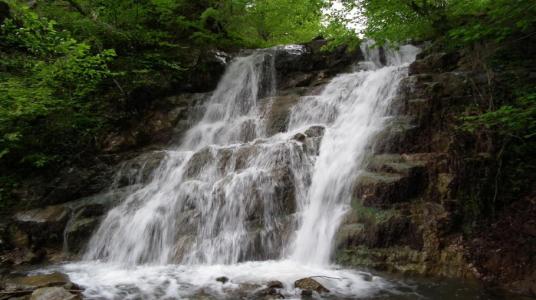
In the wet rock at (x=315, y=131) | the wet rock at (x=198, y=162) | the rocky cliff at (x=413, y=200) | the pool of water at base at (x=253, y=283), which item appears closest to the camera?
the pool of water at base at (x=253, y=283)

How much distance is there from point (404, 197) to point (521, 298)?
2104mm

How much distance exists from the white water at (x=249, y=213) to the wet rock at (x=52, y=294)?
0.47 m

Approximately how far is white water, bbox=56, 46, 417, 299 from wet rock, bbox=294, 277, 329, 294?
0.50 ft

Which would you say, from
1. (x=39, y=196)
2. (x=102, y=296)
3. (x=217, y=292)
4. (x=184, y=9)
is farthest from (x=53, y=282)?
(x=184, y=9)

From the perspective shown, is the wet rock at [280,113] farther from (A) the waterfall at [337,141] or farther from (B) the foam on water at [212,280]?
(B) the foam on water at [212,280]

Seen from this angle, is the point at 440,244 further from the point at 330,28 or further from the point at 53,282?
the point at 330,28

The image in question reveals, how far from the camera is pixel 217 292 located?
17.7ft

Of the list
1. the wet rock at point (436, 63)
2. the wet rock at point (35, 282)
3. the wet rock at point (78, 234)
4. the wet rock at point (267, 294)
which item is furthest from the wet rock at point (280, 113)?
the wet rock at point (35, 282)

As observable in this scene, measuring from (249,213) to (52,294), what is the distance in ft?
11.4

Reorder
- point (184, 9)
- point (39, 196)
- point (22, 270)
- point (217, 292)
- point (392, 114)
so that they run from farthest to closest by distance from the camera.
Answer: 1. point (184, 9)
2. point (39, 196)
3. point (392, 114)
4. point (22, 270)
5. point (217, 292)

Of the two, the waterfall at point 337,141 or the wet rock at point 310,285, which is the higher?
the waterfall at point 337,141

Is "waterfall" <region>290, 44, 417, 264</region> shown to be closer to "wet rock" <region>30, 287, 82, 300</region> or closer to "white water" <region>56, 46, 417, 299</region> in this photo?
"white water" <region>56, 46, 417, 299</region>

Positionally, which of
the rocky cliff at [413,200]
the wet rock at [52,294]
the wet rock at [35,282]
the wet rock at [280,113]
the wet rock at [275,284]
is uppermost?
the wet rock at [280,113]

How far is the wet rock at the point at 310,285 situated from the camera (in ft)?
16.8
